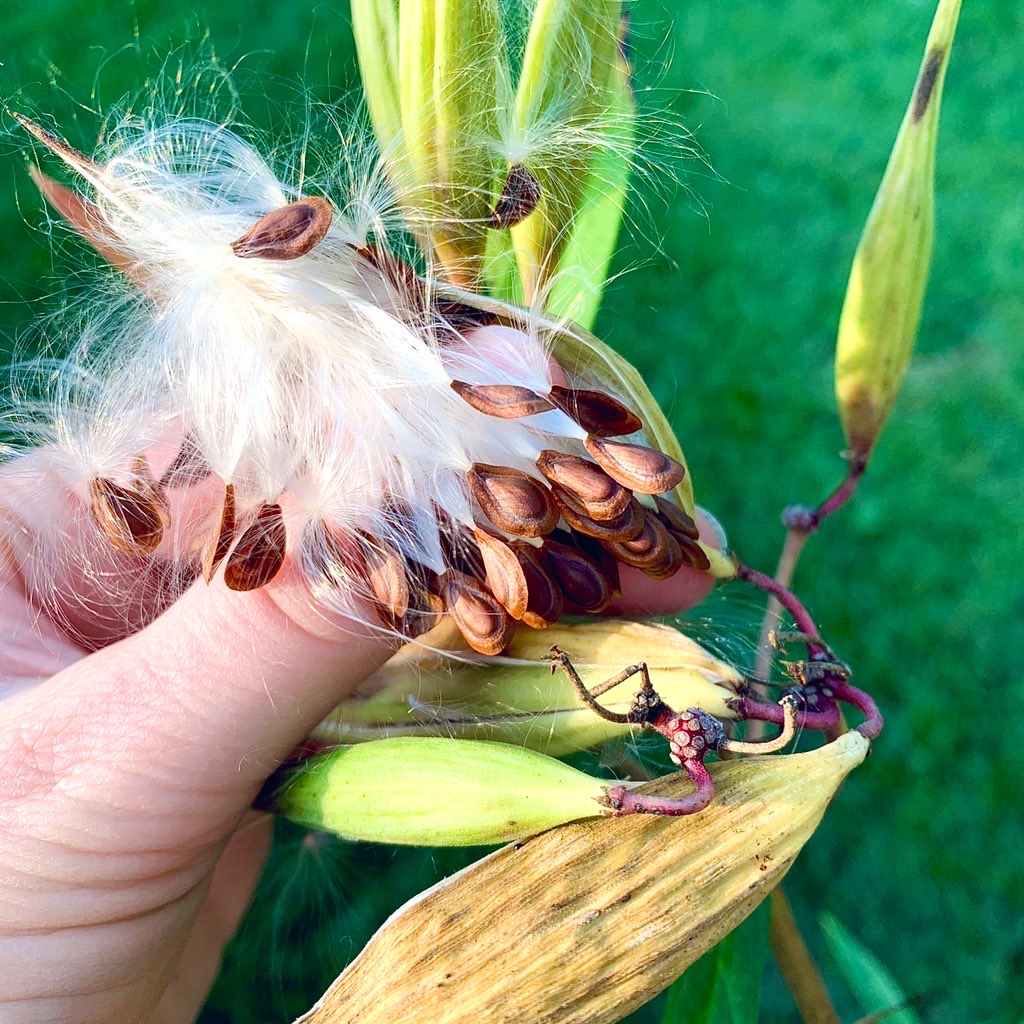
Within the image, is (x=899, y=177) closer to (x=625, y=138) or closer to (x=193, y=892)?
(x=625, y=138)

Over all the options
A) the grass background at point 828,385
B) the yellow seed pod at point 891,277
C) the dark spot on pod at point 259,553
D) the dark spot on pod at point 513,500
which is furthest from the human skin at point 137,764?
the grass background at point 828,385

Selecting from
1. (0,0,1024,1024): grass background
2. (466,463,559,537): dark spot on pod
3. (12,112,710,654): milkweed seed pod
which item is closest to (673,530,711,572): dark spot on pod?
(12,112,710,654): milkweed seed pod

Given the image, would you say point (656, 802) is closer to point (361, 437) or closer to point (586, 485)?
point (586, 485)

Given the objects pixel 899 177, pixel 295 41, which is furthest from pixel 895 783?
pixel 295 41

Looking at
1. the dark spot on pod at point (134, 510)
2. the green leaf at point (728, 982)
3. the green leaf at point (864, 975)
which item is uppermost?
the dark spot on pod at point (134, 510)

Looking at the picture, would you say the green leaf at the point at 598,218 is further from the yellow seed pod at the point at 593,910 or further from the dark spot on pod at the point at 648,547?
the yellow seed pod at the point at 593,910

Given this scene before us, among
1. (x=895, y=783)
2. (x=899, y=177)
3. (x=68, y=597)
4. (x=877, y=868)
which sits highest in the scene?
(x=899, y=177)
